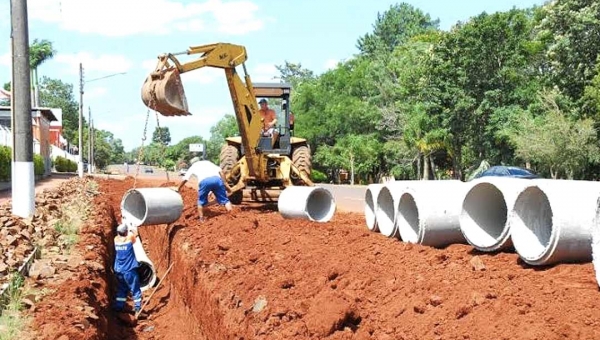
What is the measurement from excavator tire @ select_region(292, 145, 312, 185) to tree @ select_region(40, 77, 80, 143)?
4052 inches

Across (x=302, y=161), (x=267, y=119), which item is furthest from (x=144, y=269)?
(x=267, y=119)

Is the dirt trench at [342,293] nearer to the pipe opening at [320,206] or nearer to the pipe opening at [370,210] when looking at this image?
the pipe opening at [370,210]

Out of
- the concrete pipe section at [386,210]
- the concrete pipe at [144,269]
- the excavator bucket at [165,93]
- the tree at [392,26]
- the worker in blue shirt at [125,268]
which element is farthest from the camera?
the tree at [392,26]

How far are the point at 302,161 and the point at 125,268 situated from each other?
18.1ft

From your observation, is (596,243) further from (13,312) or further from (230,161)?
(230,161)

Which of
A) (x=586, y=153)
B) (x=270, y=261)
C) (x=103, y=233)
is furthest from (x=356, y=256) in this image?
(x=586, y=153)

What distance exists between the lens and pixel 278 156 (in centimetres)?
1461

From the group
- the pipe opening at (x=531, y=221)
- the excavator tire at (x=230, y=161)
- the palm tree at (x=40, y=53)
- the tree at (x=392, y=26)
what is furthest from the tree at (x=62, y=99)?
the pipe opening at (x=531, y=221)

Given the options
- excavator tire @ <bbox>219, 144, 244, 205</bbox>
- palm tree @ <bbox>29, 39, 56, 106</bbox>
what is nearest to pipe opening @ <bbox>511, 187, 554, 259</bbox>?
excavator tire @ <bbox>219, 144, 244, 205</bbox>

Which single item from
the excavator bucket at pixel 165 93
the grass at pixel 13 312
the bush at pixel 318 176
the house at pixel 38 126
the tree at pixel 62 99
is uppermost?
the tree at pixel 62 99

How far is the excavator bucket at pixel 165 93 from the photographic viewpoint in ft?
39.9

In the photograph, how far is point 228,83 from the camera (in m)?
13.9

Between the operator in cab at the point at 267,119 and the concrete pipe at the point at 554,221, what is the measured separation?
9.57 m

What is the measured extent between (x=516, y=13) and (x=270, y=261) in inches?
1178
